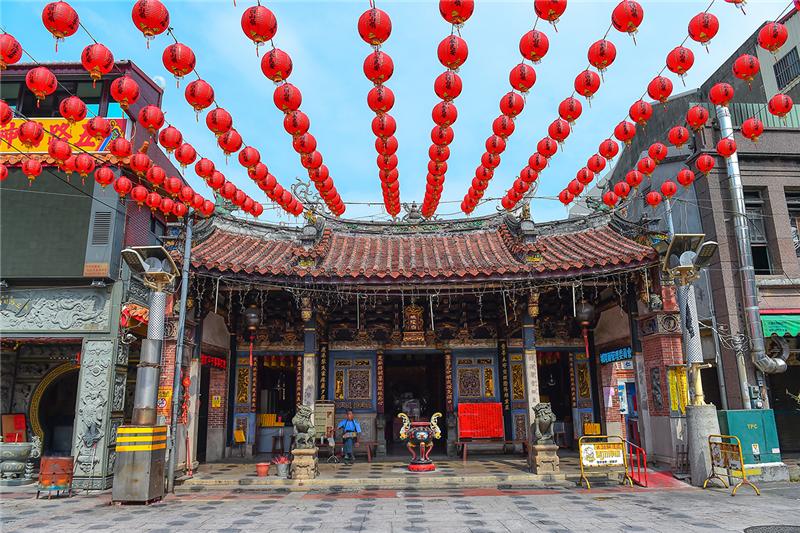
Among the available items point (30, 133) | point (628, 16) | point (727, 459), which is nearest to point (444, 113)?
point (628, 16)

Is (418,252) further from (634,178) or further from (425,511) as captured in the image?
(425,511)

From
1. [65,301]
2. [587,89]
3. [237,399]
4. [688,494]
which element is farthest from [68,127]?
[688,494]

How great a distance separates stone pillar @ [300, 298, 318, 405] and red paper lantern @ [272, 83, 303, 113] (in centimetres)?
574

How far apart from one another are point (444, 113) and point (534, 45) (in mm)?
1622

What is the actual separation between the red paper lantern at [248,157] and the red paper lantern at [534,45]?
506cm

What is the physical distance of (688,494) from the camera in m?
9.20

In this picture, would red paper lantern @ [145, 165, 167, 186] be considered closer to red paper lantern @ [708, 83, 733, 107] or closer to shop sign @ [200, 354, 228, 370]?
shop sign @ [200, 354, 228, 370]

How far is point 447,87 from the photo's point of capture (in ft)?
23.7

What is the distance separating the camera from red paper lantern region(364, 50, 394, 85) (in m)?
6.64

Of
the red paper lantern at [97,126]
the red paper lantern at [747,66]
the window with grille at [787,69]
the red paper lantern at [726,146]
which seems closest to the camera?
the red paper lantern at [747,66]

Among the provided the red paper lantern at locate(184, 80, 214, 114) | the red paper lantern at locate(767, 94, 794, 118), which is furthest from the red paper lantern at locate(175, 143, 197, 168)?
the red paper lantern at locate(767, 94, 794, 118)

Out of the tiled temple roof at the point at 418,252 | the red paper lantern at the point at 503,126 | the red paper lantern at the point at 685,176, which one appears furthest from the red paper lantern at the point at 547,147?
the red paper lantern at the point at 685,176

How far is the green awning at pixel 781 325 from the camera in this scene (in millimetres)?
13789

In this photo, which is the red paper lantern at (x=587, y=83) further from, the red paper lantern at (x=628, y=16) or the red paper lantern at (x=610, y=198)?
the red paper lantern at (x=610, y=198)
